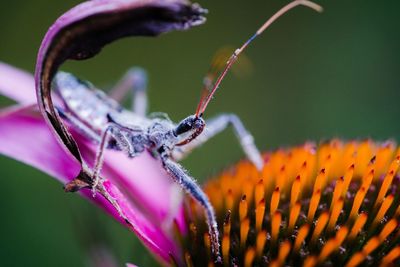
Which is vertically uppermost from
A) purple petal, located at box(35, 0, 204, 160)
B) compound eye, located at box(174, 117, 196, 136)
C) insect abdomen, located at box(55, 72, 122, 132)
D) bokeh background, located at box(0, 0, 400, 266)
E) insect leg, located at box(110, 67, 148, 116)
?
bokeh background, located at box(0, 0, 400, 266)

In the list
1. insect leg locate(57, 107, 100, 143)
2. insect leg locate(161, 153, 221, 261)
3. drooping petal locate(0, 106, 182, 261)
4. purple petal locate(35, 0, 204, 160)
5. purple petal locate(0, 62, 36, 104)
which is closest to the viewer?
purple petal locate(35, 0, 204, 160)

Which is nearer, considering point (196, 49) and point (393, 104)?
point (393, 104)

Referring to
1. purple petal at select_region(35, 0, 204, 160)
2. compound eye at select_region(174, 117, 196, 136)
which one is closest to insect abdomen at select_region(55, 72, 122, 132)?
compound eye at select_region(174, 117, 196, 136)

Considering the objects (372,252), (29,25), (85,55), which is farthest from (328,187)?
(29,25)

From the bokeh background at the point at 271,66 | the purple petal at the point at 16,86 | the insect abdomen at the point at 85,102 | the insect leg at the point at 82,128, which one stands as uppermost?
the bokeh background at the point at 271,66

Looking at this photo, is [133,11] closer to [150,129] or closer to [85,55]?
[85,55]

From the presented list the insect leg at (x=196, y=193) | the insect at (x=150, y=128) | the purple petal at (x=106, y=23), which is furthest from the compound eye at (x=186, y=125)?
the purple petal at (x=106, y=23)

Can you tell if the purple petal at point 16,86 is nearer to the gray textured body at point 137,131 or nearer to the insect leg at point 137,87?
the gray textured body at point 137,131

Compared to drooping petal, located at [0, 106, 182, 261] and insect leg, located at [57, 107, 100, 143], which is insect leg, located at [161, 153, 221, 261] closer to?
drooping petal, located at [0, 106, 182, 261]
